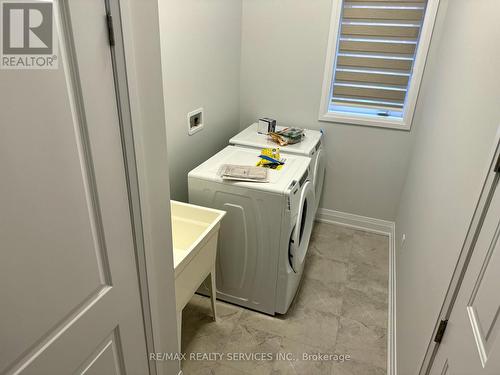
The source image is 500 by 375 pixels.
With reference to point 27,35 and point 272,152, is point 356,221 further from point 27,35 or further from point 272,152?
point 27,35

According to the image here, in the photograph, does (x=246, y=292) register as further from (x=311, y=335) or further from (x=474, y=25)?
(x=474, y=25)

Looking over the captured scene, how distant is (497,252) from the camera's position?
830mm

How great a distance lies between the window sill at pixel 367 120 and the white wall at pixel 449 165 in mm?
522

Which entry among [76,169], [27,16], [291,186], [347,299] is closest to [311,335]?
[347,299]

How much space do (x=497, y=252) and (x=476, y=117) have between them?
51 centimetres

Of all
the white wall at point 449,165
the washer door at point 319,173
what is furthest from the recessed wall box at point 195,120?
the white wall at point 449,165

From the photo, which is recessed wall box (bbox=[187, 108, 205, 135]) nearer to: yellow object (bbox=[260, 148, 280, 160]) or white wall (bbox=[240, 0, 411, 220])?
yellow object (bbox=[260, 148, 280, 160])

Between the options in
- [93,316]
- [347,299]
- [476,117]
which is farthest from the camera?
[347,299]

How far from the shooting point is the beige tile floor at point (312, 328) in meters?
1.82

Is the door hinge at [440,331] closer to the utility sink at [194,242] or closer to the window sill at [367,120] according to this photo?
the utility sink at [194,242]

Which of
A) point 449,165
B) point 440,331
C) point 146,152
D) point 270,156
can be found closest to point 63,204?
point 146,152

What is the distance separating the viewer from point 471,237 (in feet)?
3.24

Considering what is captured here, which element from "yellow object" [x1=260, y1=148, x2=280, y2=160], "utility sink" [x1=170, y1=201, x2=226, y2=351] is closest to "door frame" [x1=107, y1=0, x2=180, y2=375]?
"utility sink" [x1=170, y1=201, x2=226, y2=351]

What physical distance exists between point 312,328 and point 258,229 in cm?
71
